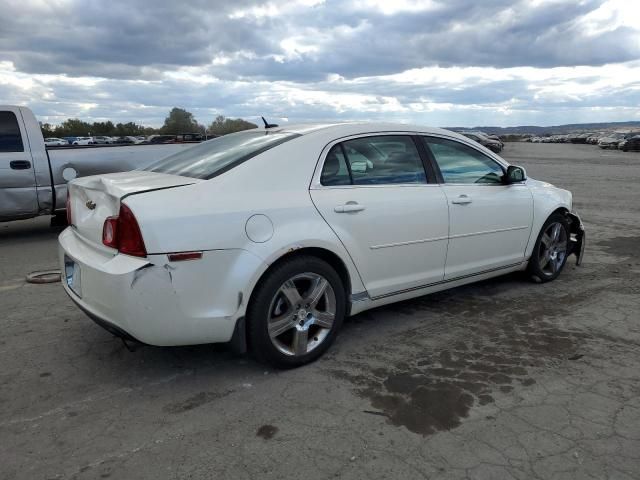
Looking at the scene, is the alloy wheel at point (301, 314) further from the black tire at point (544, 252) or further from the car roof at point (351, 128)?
the black tire at point (544, 252)

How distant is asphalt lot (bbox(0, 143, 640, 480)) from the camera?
2586 millimetres

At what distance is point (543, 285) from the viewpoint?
545 cm

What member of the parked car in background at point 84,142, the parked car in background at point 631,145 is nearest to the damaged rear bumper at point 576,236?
the parked car in background at point 84,142

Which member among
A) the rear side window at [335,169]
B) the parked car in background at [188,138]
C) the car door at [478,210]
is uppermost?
the parked car in background at [188,138]

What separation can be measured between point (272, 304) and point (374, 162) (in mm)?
1386

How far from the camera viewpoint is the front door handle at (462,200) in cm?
437

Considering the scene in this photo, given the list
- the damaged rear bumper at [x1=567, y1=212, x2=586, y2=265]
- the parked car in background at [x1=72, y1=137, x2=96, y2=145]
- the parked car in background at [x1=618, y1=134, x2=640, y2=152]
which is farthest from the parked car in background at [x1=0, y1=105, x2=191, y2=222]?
the parked car in background at [x1=618, y1=134, x2=640, y2=152]

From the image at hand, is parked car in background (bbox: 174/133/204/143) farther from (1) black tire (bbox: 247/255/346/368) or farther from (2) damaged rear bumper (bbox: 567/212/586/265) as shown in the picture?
(1) black tire (bbox: 247/255/346/368)

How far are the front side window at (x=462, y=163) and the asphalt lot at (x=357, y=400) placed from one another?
45.2 inches

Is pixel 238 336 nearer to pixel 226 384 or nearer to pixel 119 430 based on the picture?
pixel 226 384

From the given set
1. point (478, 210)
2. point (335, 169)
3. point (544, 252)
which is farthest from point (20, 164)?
point (544, 252)

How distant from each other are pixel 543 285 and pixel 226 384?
11.7 ft

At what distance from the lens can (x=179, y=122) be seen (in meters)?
28.5

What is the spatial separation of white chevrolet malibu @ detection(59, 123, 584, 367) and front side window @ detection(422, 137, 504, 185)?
1 cm
